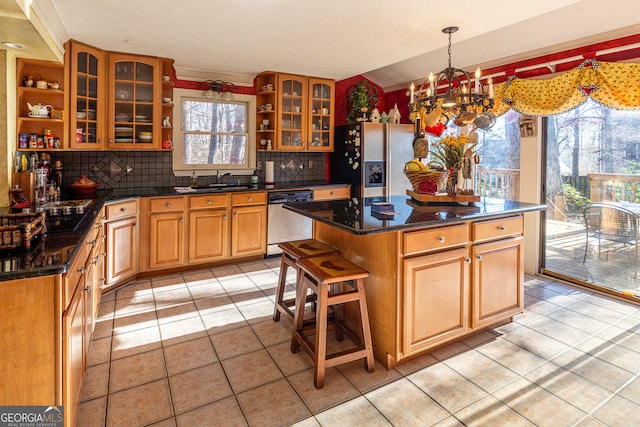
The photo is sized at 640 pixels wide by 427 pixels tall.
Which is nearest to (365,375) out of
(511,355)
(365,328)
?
(365,328)

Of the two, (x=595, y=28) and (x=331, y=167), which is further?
(x=331, y=167)

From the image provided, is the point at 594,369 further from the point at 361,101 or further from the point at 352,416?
the point at 361,101

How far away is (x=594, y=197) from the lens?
368cm

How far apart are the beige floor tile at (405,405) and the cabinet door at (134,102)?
11.1 feet

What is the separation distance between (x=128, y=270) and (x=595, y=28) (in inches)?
186

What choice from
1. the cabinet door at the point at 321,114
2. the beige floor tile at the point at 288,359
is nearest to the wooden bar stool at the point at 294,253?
the beige floor tile at the point at 288,359

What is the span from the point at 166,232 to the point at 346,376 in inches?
100

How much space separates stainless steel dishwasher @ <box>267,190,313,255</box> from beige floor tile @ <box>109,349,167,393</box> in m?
2.24

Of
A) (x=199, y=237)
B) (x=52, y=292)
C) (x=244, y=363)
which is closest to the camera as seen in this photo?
(x=52, y=292)

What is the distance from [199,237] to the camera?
4090 mm

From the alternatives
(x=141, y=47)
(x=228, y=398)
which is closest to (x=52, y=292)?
(x=228, y=398)

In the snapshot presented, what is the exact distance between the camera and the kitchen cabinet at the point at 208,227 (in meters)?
4.04

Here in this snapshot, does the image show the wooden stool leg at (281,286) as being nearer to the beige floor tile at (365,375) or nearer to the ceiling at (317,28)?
the beige floor tile at (365,375)

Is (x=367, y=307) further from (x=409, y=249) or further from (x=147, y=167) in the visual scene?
(x=147, y=167)
